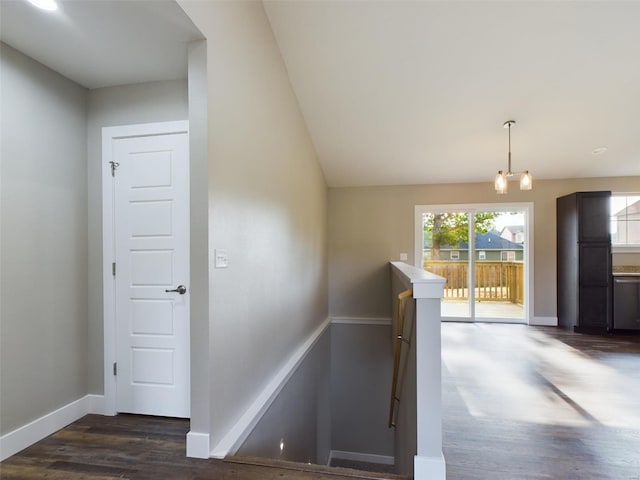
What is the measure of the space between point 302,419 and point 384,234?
124 inches

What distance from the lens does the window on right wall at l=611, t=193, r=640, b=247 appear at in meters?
4.93

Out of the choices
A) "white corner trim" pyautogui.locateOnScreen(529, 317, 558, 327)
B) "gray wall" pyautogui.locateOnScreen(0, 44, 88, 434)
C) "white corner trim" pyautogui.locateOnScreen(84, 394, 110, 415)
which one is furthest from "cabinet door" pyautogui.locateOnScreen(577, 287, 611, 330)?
"gray wall" pyautogui.locateOnScreen(0, 44, 88, 434)

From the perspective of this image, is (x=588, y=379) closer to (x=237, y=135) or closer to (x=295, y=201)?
(x=295, y=201)

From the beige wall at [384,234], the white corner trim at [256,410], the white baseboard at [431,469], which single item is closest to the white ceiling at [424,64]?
the beige wall at [384,234]

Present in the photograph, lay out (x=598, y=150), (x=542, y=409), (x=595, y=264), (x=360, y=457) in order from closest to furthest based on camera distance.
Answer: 1. (x=542, y=409)
2. (x=598, y=150)
3. (x=595, y=264)
4. (x=360, y=457)

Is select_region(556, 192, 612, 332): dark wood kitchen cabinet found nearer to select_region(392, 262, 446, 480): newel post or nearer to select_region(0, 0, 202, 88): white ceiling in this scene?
select_region(392, 262, 446, 480): newel post

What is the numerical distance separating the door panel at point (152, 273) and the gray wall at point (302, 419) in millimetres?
602

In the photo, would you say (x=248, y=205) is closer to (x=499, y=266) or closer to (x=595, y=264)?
(x=499, y=266)

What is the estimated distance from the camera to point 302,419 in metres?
3.33

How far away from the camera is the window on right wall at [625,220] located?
16.2ft

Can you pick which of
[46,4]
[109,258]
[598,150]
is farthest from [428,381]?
[598,150]

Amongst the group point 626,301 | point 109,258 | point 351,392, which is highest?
point 109,258

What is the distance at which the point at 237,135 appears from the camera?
2000mm

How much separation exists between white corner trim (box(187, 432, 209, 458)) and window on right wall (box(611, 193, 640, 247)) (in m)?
6.24
